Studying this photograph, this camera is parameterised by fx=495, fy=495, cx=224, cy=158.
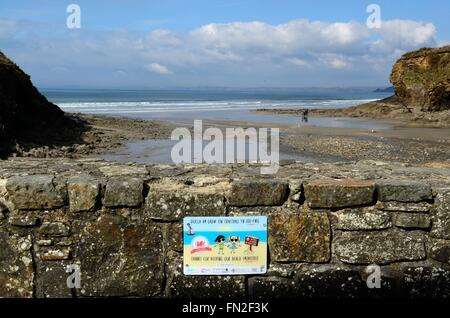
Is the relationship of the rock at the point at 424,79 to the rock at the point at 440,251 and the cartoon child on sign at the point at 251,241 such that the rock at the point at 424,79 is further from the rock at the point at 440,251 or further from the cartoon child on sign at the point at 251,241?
the cartoon child on sign at the point at 251,241

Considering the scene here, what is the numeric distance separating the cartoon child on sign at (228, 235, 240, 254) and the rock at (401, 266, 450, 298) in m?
1.10

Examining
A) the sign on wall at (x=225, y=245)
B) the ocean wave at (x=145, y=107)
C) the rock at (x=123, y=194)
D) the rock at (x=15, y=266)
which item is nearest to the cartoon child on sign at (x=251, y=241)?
the sign on wall at (x=225, y=245)

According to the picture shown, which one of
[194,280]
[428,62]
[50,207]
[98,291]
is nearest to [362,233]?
[194,280]

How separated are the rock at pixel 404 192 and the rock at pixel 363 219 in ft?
0.35

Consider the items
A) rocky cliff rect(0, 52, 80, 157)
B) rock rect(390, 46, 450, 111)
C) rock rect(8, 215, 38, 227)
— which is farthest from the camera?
rock rect(390, 46, 450, 111)

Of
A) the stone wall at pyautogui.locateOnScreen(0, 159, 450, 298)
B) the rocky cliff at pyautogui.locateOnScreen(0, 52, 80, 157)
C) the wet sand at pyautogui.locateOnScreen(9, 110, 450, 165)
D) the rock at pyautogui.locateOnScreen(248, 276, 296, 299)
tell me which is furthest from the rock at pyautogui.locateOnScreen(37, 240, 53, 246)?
the rocky cliff at pyautogui.locateOnScreen(0, 52, 80, 157)

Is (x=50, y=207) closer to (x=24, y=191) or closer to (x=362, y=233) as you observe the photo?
(x=24, y=191)

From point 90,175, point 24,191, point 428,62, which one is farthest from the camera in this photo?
point 428,62

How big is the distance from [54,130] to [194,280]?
18803 mm

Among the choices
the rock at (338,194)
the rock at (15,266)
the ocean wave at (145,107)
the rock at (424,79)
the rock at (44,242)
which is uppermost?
the rock at (424,79)

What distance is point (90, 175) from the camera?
332cm

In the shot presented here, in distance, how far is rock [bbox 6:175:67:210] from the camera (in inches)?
121

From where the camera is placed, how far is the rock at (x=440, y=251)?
3170 millimetres

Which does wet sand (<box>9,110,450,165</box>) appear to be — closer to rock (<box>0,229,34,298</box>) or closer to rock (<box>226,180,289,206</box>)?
rock (<box>226,180,289,206</box>)
